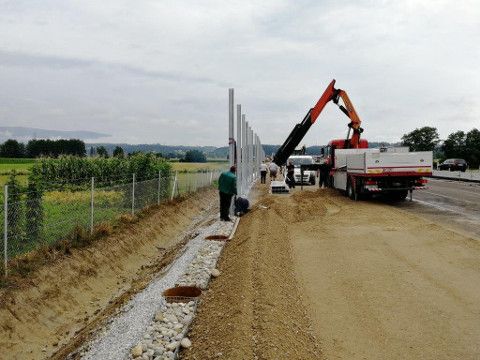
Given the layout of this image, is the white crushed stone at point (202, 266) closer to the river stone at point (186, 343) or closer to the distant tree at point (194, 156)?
the river stone at point (186, 343)

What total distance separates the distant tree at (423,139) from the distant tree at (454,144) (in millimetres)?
10339

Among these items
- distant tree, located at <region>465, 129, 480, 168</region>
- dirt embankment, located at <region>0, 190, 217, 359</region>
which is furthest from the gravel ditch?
distant tree, located at <region>465, 129, 480, 168</region>

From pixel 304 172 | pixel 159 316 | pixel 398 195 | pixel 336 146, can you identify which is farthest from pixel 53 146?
pixel 159 316

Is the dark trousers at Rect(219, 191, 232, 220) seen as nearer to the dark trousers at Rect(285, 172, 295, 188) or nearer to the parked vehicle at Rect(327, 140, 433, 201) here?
the parked vehicle at Rect(327, 140, 433, 201)

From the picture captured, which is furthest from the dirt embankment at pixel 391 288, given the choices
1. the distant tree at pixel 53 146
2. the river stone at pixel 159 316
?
the distant tree at pixel 53 146

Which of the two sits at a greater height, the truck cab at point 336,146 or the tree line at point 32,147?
the tree line at point 32,147

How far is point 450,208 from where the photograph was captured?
63.7 feet

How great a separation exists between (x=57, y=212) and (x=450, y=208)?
14768 mm

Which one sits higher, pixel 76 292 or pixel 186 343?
pixel 186 343

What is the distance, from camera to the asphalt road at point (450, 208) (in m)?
15.5

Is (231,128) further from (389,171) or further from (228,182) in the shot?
(389,171)

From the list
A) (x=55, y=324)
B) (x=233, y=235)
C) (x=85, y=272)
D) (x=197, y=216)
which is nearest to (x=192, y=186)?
(x=197, y=216)

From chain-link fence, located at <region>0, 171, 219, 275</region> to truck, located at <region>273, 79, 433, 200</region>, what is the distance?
28.4 ft

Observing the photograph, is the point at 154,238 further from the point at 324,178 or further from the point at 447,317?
the point at 324,178
